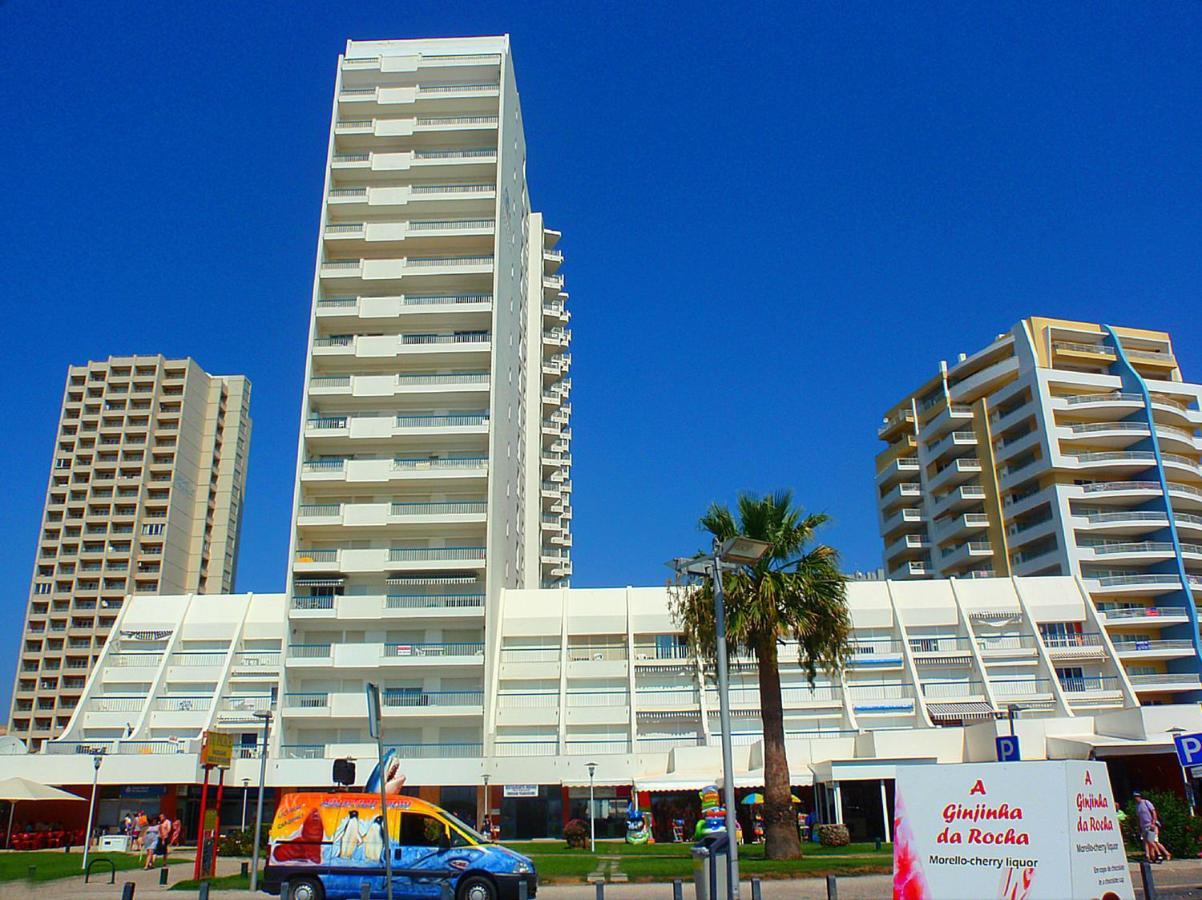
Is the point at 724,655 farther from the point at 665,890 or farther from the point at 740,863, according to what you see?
the point at 740,863

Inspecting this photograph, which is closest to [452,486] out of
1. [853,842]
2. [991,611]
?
[853,842]

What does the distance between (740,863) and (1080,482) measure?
5598 cm

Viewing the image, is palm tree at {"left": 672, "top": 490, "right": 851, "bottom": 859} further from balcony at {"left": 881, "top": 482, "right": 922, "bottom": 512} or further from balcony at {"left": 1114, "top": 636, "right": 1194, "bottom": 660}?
balcony at {"left": 881, "top": 482, "right": 922, "bottom": 512}

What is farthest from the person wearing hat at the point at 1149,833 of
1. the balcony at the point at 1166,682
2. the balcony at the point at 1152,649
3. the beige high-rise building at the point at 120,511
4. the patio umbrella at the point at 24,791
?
the beige high-rise building at the point at 120,511

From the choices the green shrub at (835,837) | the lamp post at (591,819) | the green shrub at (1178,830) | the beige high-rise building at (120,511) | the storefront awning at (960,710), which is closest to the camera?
the green shrub at (1178,830)

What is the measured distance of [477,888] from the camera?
1844cm

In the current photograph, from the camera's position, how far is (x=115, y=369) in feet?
371

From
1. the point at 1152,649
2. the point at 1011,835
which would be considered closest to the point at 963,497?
the point at 1152,649

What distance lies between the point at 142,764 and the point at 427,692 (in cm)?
1280

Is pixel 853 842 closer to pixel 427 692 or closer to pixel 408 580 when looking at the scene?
pixel 427 692

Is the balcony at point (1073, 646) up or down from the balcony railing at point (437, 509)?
down

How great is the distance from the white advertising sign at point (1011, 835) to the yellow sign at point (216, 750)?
70.0 feet

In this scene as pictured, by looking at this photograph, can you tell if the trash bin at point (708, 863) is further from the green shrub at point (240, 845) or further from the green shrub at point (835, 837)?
the green shrub at point (240, 845)

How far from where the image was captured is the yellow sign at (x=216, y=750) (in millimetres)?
26031
